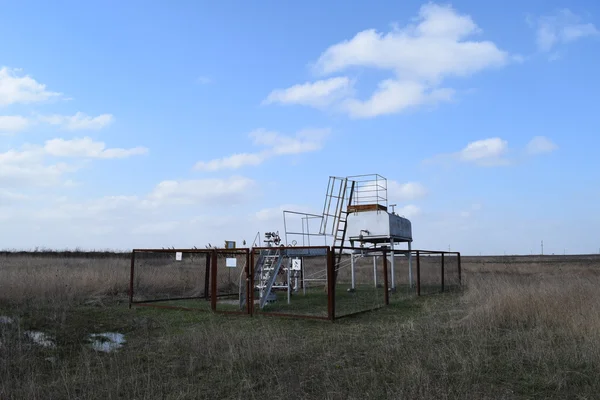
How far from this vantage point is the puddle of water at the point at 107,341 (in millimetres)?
9914

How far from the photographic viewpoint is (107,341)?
35.4 ft

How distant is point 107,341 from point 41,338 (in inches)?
54.5

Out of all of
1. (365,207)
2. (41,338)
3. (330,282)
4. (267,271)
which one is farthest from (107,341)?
(365,207)

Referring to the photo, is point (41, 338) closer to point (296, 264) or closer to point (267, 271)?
point (267, 271)

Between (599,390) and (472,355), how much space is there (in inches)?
77.1

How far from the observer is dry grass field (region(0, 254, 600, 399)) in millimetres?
6629

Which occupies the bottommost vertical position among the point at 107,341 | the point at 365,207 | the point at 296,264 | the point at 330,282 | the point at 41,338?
the point at 107,341

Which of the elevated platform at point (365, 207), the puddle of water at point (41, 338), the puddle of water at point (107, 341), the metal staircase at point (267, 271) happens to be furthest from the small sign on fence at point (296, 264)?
the puddle of water at point (41, 338)

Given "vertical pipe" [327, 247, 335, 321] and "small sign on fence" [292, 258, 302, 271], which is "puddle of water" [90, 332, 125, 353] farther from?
"small sign on fence" [292, 258, 302, 271]

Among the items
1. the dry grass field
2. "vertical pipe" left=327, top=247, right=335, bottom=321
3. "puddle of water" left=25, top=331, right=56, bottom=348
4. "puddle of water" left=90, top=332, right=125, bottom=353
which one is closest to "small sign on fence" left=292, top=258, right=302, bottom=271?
the dry grass field

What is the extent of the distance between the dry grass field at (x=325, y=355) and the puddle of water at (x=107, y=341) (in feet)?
0.86

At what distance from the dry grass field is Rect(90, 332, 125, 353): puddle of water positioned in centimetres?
26

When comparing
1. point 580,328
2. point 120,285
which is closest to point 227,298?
point 120,285

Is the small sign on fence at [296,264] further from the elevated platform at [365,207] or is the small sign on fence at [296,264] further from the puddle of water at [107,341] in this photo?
the puddle of water at [107,341]
